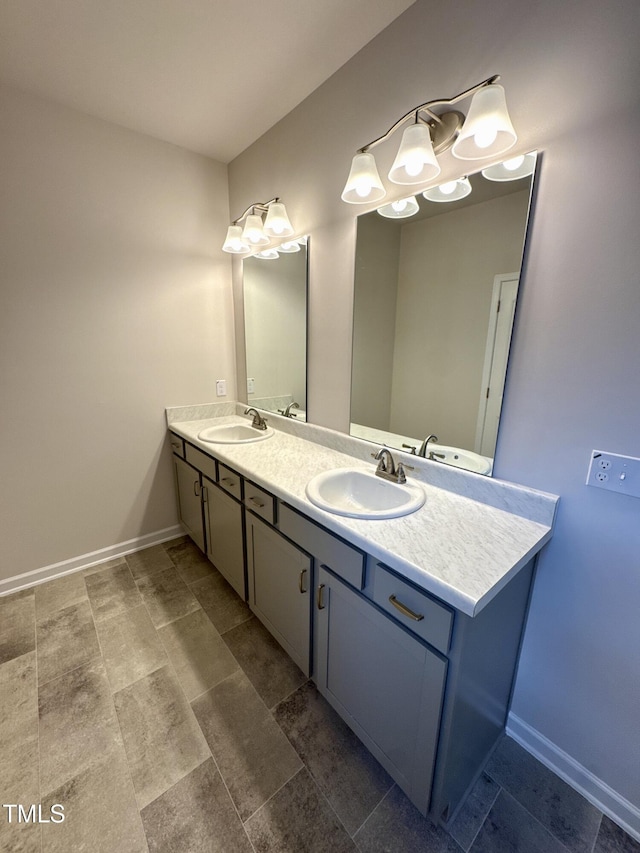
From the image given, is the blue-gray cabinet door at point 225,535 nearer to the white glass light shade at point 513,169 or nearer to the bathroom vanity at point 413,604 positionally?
the bathroom vanity at point 413,604

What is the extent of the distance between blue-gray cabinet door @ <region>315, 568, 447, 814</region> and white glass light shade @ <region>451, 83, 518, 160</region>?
1420mm

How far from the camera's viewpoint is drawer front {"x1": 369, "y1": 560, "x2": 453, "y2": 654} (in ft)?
2.92

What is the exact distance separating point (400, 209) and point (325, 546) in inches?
53.4

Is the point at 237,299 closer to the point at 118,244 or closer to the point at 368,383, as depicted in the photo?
the point at 118,244

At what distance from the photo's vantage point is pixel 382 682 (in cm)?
109

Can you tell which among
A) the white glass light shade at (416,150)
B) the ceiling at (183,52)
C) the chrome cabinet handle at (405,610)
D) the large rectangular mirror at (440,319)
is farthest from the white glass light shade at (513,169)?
the chrome cabinet handle at (405,610)

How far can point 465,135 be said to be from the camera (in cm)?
102

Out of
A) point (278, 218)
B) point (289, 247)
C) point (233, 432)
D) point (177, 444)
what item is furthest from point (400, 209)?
point (177, 444)

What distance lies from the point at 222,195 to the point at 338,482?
216 cm

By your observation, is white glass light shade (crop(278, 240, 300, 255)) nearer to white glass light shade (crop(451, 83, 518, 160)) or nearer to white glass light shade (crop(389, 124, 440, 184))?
white glass light shade (crop(389, 124, 440, 184))

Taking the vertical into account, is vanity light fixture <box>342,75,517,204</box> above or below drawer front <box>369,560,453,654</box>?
above

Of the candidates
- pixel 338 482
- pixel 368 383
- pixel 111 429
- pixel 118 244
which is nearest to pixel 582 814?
pixel 338 482

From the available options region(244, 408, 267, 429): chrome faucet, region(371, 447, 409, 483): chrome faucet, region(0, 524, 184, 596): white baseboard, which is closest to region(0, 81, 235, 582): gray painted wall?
region(0, 524, 184, 596): white baseboard

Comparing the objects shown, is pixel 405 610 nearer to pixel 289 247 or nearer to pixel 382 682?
pixel 382 682
